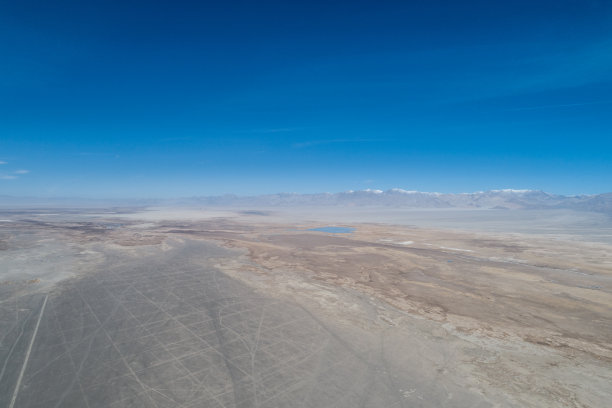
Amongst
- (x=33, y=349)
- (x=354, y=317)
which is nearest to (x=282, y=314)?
(x=354, y=317)

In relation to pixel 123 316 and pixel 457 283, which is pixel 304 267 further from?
pixel 123 316

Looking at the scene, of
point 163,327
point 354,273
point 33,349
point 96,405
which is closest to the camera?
point 96,405

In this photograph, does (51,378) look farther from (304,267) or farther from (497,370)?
(304,267)

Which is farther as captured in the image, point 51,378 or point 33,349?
point 33,349

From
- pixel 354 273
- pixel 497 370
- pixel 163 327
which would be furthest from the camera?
pixel 354 273

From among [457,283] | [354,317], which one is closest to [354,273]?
[457,283]

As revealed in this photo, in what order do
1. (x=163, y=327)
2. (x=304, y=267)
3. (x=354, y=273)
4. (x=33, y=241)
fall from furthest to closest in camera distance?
(x=33, y=241) < (x=304, y=267) < (x=354, y=273) < (x=163, y=327)
